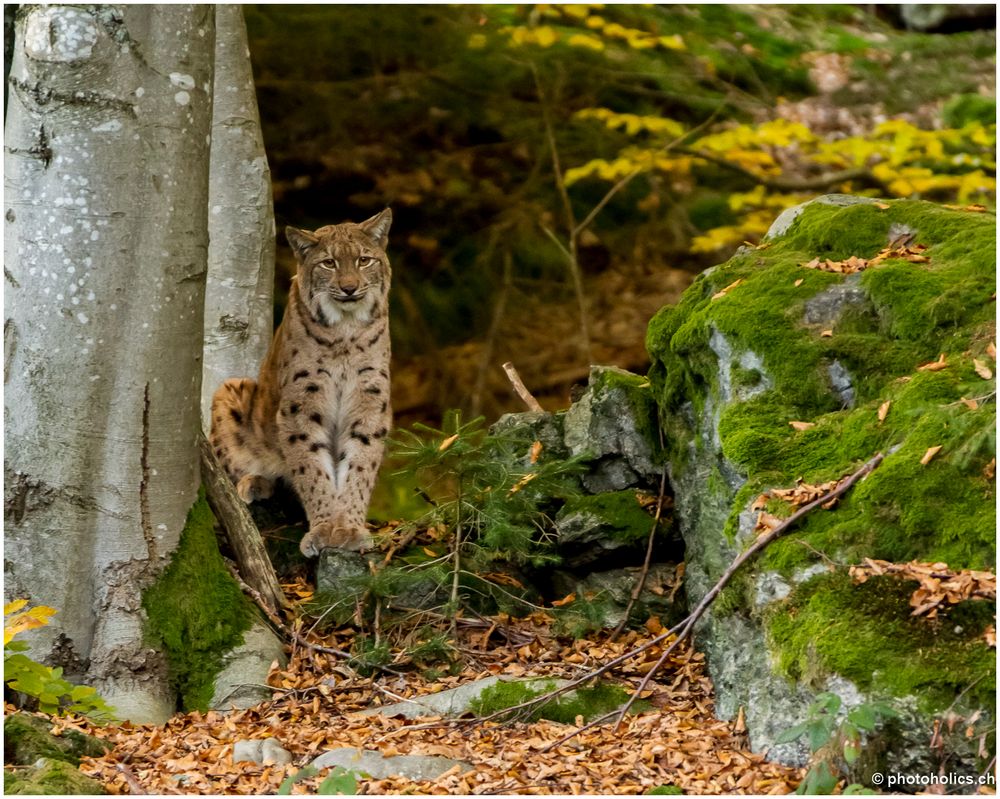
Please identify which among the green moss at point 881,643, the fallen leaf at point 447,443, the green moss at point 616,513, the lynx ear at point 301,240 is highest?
the lynx ear at point 301,240

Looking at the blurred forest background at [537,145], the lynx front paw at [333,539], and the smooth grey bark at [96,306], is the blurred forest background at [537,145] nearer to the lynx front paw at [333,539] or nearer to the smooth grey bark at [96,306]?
the lynx front paw at [333,539]

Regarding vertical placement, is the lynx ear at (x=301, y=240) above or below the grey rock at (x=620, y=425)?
above

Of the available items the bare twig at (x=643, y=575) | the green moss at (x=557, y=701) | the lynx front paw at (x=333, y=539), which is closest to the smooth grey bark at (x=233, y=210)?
the lynx front paw at (x=333, y=539)

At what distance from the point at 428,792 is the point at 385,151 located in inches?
423

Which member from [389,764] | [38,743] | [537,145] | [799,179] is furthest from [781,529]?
[537,145]

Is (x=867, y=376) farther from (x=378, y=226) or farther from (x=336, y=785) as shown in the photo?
(x=378, y=226)

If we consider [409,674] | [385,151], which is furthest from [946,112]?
[409,674]

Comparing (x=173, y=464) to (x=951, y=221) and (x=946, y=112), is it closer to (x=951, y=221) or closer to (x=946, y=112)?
(x=951, y=221)

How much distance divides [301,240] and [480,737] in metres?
3.95

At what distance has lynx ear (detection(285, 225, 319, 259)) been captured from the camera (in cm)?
812

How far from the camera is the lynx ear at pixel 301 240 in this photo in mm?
8117

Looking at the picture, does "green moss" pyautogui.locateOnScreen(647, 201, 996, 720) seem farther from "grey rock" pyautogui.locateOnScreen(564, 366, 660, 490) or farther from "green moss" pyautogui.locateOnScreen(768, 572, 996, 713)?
"grey rock" pyautogui.locateOnScreen(564, 366, 660, 490)

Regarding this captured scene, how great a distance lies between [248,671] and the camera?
6.28m

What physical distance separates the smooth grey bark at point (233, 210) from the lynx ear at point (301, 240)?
1048mm
